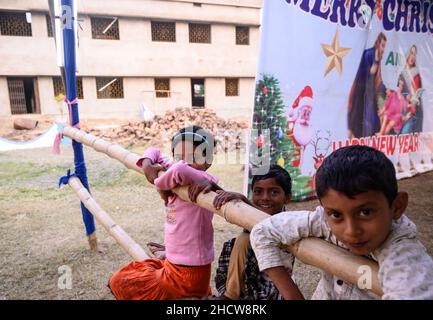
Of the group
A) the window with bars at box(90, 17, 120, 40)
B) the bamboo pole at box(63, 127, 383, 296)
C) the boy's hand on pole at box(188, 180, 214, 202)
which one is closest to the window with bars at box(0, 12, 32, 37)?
the window with bars at box(90, 17, 120, 40)

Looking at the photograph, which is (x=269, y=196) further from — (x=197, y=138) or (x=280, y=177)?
(x=197, y=138)

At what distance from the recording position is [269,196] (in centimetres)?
169

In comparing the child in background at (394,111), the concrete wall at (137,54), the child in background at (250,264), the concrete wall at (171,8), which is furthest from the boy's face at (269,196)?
the concrete wall at (171,8)

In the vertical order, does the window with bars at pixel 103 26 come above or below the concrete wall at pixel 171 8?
below

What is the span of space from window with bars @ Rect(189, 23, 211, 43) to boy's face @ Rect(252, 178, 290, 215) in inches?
521

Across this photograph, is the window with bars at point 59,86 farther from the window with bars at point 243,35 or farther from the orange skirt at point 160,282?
the orange skirt at point 160,282

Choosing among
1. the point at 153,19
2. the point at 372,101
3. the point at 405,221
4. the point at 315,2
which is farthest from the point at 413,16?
the point at 153,19

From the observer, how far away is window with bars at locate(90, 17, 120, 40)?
12648 millimetres

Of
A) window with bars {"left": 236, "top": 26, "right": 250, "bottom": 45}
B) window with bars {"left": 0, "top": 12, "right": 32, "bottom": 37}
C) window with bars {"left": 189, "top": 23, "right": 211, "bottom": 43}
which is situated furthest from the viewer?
window with bars {"left": 236, "top": 26, "right": 250, "bottom": 45}

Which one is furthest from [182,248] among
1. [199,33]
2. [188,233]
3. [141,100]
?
[199,33]

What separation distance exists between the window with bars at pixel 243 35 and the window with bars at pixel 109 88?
5.17 m

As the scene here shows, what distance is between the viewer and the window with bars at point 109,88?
43.0ft

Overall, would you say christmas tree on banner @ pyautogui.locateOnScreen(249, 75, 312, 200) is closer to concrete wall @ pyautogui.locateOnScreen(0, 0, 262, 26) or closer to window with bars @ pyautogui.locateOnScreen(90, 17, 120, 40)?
concrete wall @ pyautogui.locateOnScreen(0, 0, 262, 26)
